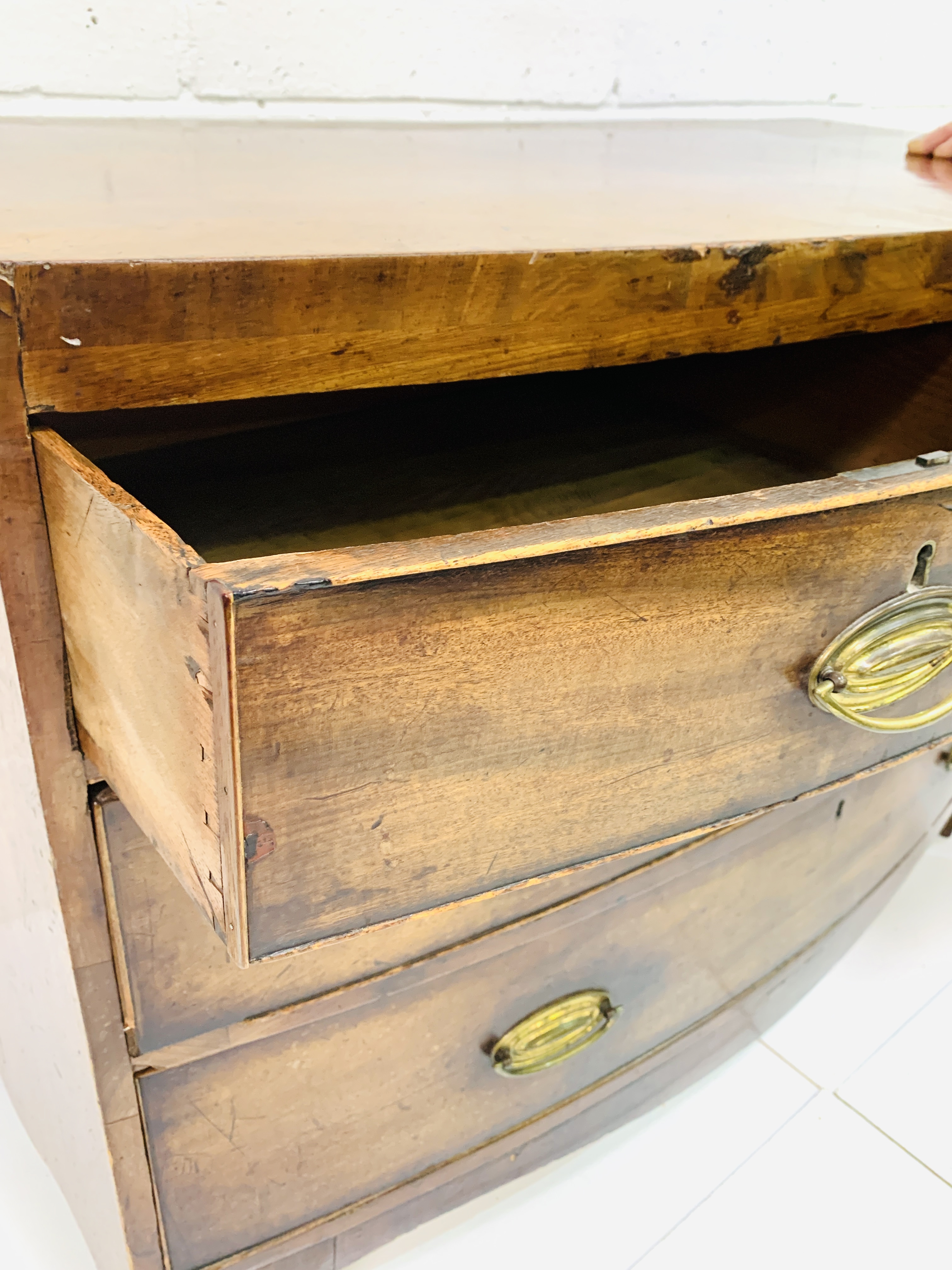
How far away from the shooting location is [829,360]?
0.69 meters

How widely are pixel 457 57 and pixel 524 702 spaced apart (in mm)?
802

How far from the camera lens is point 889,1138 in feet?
2.70

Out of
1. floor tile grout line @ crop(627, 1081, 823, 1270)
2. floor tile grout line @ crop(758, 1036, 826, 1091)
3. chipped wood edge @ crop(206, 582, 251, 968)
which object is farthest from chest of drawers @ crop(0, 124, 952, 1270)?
floor tile grout line @ crop(758, 1036, 826, 1091)

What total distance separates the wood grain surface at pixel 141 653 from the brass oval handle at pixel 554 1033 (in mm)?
311

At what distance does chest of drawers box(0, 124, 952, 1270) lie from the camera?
0.29 m

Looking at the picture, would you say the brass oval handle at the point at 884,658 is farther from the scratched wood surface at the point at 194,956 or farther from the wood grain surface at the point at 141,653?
the wood grain surface at the point at 141,653

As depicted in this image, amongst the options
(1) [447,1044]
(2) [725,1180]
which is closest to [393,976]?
(1) [447,1044]

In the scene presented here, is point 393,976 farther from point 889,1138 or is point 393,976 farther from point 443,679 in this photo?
point 889,1138

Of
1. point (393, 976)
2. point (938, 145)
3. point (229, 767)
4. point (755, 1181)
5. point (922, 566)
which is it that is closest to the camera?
point (229, 767)

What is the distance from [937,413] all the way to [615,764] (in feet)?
1.34

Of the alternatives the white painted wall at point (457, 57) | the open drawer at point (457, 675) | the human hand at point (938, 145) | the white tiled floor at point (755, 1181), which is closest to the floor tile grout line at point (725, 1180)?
the white tiled floor at point (755, 1181)

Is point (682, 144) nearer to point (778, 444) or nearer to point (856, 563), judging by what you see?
point (778, 444)

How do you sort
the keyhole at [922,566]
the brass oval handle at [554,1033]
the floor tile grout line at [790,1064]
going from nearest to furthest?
the keyhole at [922,566]
the brass oval handle at [554,1033]
the floor tile grout line at [790,1064]

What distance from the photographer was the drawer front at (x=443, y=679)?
0.88ft
